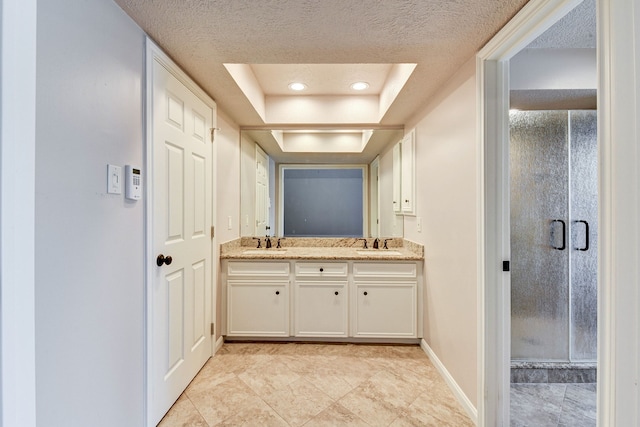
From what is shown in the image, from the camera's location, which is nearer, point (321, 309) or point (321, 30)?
point (321, 30)

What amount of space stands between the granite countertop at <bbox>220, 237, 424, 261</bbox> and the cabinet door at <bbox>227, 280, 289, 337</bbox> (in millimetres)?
263

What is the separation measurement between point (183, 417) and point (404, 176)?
254cm

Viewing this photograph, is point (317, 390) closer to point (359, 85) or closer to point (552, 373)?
point (552, 373)

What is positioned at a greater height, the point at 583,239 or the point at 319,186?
the point at 319,186

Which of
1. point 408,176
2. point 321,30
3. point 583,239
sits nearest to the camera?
point 321,30

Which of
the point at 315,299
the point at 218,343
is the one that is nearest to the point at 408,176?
the point at 315,299

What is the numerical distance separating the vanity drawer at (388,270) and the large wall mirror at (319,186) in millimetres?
532

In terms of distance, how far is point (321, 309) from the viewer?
2.49 meters

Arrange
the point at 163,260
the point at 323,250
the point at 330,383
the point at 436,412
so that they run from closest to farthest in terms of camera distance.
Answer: the point at 163,260 < the point at 436,412 < the point at 330,383 < the point at 323,250

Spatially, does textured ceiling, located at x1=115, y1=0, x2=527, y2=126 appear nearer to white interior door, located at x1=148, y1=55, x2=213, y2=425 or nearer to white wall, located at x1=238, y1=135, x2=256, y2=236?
white interior door, located at x1=148, y1=55, x2=213, y2=425

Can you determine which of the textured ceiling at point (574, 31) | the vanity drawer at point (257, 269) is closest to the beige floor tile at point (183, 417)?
the vanity drawer at point (257, 269)

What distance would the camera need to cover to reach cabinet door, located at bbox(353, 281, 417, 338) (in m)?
2.45
